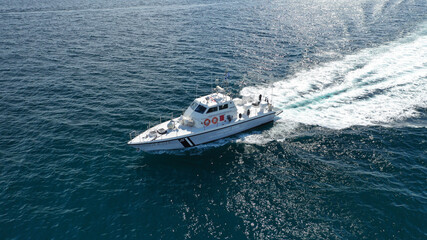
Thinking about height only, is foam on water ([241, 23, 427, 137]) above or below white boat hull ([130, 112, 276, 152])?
above

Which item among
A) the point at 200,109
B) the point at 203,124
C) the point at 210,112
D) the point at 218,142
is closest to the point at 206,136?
the point at 203,124

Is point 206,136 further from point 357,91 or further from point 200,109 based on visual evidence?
point 357,91

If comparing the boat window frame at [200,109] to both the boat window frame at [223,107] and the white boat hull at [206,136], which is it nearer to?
the boat window frame at [223,107]

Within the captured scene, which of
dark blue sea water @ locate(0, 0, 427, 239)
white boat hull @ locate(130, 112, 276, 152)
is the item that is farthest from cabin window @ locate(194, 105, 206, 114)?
dark blue sea water @ locate(0, 0, 427, 239)

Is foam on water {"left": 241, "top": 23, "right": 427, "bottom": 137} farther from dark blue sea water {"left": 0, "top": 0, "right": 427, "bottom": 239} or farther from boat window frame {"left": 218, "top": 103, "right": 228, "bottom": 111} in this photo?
boat window frame {"left": 218, "top": 103, "right": 228, "bottom": 111}

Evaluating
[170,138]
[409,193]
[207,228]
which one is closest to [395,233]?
[409,193]

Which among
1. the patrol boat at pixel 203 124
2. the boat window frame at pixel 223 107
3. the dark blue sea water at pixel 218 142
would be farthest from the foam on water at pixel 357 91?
the boat window frame at pixel 223 107
